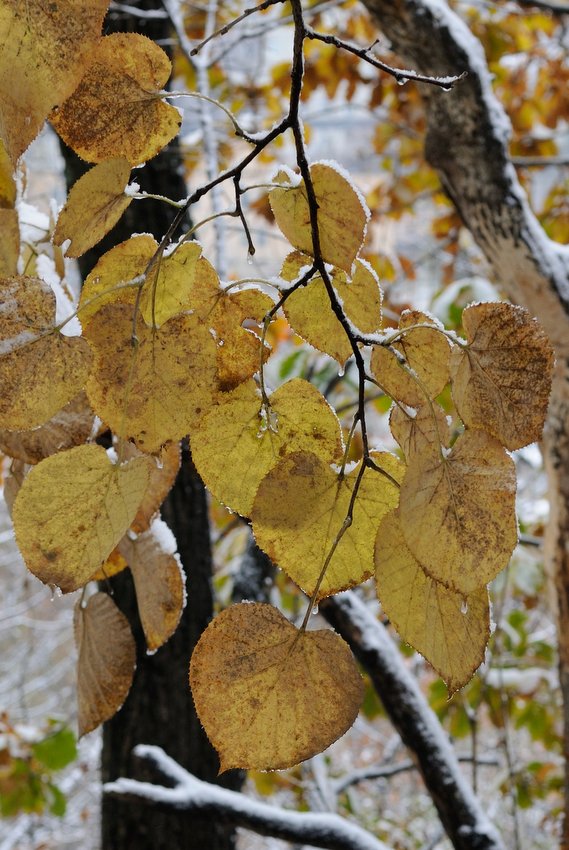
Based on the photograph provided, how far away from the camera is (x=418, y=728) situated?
909 millimetres

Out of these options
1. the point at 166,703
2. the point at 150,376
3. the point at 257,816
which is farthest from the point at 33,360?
the point at 166,703

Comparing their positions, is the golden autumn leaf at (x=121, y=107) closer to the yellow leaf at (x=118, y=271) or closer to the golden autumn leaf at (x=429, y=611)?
the yellow leaf at (x=118, y=271)

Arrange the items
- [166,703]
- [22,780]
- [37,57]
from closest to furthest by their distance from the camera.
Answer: [37,57] → [166,703] → [22,780]

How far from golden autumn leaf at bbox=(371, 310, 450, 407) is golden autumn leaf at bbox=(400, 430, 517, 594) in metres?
0.06

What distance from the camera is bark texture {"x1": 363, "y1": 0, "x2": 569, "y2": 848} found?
35.3 inches

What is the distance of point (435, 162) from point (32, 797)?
6.40ft

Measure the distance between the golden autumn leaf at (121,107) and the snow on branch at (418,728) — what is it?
2.10 feet

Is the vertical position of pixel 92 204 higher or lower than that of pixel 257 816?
higher

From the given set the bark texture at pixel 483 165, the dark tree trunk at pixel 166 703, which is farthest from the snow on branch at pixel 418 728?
the bark texture at pixel 483 165

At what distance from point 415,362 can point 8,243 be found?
0.65ft

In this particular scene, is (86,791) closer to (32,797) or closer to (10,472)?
(32,797)

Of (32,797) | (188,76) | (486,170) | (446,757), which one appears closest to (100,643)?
(446,757)

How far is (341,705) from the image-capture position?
274mm

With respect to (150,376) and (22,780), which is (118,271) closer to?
(150,376)
